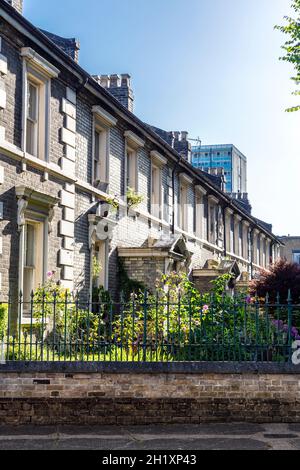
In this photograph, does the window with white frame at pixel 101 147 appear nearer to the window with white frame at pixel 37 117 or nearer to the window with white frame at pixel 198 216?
the window with white frame at pixel 37 117

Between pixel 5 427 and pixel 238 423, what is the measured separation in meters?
3.32

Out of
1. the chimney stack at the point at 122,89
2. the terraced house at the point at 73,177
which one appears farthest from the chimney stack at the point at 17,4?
the chimney stack at the point at 122,89

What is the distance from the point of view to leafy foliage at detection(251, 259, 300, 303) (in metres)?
20.2

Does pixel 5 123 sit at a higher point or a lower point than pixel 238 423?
higher

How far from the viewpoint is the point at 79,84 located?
1642 centimetres

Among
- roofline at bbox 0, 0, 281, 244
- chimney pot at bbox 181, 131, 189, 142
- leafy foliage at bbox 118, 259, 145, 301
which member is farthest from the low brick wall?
chimney pot at bbox 181, 131, 189, 142

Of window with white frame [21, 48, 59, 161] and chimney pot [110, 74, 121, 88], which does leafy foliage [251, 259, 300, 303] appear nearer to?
chimney pot [110, 74, 121, 88]

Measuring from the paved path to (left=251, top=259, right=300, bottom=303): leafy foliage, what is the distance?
1070 centimetres

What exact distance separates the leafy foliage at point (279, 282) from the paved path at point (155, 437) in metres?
10.7

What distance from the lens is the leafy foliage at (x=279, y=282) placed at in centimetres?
2017

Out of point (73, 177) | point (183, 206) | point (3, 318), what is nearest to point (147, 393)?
point (3, 318)

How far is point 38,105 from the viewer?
14.9 meters
